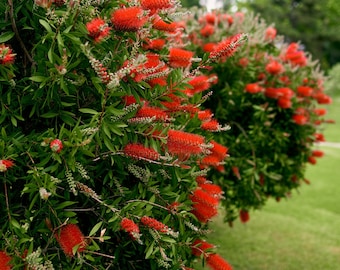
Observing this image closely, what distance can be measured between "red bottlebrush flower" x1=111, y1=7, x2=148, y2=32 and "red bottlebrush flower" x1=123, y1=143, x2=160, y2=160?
491mm

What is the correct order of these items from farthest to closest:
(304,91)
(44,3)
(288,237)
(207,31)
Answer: (288,237) → (207,31) → (304,91) → (44,3)

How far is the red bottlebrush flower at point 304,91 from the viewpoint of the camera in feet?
17.9

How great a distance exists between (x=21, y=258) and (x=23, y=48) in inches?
35.8

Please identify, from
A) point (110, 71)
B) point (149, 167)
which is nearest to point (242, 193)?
point (149, 167)

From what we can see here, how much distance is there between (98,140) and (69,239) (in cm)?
Result: 42

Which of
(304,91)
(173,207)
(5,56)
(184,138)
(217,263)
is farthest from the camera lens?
(304,91)

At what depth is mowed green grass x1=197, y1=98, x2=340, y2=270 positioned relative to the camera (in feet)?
20.9

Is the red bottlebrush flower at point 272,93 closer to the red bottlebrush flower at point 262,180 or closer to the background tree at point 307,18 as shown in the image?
the red bottlebrush flower at point 262,180

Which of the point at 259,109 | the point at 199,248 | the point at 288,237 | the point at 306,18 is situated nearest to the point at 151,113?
the point at 199,248

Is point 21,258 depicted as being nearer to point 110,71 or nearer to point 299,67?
point 110,71

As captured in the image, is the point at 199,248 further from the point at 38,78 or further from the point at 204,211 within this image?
the point at 38,78

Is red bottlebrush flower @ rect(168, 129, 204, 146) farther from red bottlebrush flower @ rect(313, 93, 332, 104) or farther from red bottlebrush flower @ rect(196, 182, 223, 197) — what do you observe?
red bottlebrush flower @ rect(313, 93, 332, 104)

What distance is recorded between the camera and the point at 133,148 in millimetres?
2283

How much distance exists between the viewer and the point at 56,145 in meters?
2.04
